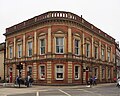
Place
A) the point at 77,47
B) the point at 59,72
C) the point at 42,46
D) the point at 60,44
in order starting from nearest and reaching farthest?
the point at 59,72 < the point at 60,44 < the point at 42,46 < the point at 77,47

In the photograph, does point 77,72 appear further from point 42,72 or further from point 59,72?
point 42,72

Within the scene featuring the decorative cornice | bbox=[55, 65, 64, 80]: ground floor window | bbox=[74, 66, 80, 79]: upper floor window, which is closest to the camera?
bbox=[55, 65, 64, 80]: ground floor window

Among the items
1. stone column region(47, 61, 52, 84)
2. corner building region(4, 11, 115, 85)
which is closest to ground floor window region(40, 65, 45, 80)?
corner building region(4, 11, 115, 85)

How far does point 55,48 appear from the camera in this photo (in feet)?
128

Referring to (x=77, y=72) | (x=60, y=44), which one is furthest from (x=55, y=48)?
(x=77, y=72)

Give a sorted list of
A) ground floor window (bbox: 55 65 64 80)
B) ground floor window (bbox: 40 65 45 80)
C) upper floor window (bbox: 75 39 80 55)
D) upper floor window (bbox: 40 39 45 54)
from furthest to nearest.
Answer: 1. upper floor window (bbox: 75 39 80 55)
2. upper floor window (bbox: 40 39 45 54)
3. ground floor window (bbox: 40 65 45 80)
4. ground floor window (bbox: 55 65 64 80)

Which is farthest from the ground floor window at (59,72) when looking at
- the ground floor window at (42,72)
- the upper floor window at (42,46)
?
the upper floor window at (42,46)

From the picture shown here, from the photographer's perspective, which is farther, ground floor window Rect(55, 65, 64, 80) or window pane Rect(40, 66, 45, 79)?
window pane Rect(40, 66, 45, 79)

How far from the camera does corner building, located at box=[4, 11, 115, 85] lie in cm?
3875

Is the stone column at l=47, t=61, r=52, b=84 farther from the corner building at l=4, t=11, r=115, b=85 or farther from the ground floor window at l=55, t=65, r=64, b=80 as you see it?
the ground floor window at l=55, t=65, r=64, b=80

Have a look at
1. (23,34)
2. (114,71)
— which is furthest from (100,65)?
(23,34)

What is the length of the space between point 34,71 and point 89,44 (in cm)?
1096

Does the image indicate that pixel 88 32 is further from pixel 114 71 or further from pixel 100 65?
pixel 114 71

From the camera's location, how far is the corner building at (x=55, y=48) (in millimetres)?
38750
